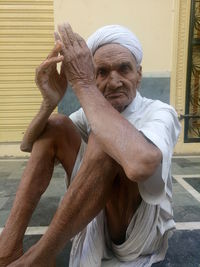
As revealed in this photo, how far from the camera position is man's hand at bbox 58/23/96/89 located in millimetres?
1403

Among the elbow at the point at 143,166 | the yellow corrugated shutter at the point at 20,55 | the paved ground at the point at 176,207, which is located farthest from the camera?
the yellow corrugated shutter at the point at 20,55

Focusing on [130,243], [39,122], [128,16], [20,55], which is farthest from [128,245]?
[20,55]

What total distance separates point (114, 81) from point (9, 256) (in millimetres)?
1051

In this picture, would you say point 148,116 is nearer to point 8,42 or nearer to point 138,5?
point 138,5

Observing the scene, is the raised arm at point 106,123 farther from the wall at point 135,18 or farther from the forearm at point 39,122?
the wall at point 135,18

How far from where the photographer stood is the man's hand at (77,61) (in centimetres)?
140

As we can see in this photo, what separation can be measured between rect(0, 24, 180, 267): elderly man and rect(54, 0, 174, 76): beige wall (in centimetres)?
274

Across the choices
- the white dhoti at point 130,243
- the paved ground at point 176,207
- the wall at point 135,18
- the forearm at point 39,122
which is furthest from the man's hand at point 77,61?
the wall at point 135,18

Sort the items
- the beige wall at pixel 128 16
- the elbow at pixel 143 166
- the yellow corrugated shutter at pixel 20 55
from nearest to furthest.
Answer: the elbow at pixel 143 166 → the beige wall at pixel 128 16 → the yellow corrugated shutter at pixel 20 55

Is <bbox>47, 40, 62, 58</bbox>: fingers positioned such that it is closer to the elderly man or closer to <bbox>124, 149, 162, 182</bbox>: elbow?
the elderly man

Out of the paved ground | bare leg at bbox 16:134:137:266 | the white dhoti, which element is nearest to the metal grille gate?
the paved ground

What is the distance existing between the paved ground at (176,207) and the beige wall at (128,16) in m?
1.89

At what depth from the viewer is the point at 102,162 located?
4.19 ft

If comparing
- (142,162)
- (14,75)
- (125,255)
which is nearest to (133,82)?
(142,162)
